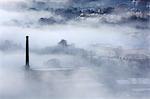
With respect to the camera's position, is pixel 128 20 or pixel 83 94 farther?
pixel 128 20

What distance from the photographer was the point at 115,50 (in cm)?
512

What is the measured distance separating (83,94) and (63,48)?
73 centimetres

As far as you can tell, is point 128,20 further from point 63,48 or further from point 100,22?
point 63,48

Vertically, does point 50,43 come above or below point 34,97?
above

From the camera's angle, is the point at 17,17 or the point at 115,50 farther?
the point at 115,50

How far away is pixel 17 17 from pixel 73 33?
0.85 meters

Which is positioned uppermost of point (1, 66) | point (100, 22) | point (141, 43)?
point (100, 22)

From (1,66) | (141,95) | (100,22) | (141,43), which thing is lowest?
(141,95)

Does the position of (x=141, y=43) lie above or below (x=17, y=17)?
below

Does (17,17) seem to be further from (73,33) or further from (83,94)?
(83,94)

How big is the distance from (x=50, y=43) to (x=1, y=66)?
2.56 feet

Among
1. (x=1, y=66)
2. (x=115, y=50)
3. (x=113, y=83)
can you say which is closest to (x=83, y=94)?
(x=113, y=83)

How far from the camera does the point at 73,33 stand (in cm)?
492

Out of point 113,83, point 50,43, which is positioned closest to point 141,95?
point 113,83
